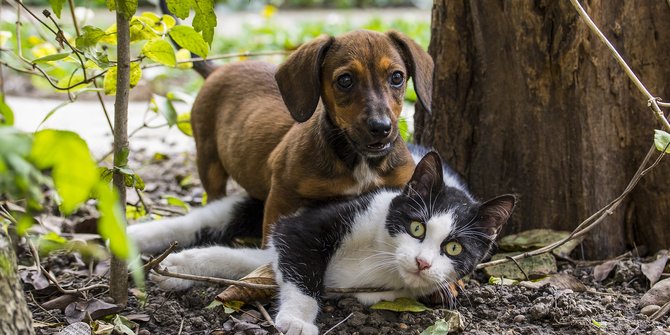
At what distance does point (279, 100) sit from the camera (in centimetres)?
418

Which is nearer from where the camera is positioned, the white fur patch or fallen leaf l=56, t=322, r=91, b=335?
fallen leaf l=56, t=322, r=91, b=335

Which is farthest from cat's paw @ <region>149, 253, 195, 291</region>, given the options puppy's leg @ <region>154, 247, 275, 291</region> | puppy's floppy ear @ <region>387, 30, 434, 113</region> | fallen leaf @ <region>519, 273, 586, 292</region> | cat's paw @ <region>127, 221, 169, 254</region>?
fallen leaf @ <region>519, 273, 586, 292</region>

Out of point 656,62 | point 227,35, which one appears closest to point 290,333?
point 656,62

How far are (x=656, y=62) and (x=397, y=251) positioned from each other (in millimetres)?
1581

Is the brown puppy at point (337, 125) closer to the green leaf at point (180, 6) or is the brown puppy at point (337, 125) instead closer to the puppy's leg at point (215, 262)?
the puppy's leg at point (215, 262)

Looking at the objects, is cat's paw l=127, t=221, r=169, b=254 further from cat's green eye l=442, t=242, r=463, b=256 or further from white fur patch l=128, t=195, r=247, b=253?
cat's green eye l=442, t=242, r=463, b=256

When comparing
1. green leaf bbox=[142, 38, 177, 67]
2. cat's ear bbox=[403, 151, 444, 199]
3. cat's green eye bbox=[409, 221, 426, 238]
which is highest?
green leaf bbox=[142, 38, 177, 67]

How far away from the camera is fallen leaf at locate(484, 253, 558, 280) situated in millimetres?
3477

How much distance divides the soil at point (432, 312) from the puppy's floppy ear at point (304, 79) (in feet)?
2.90

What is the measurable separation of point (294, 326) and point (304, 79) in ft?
3.85

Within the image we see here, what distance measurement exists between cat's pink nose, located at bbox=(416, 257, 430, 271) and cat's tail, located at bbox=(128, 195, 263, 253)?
1476mm

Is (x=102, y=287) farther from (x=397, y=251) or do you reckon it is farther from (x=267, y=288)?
(x=397, y=251)

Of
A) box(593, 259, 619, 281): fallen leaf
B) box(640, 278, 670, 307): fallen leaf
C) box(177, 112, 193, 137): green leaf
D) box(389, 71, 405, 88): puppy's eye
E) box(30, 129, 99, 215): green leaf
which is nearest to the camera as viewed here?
box(30, 129, 99, 215): green leaf

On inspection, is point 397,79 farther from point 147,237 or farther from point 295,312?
point 147,237
